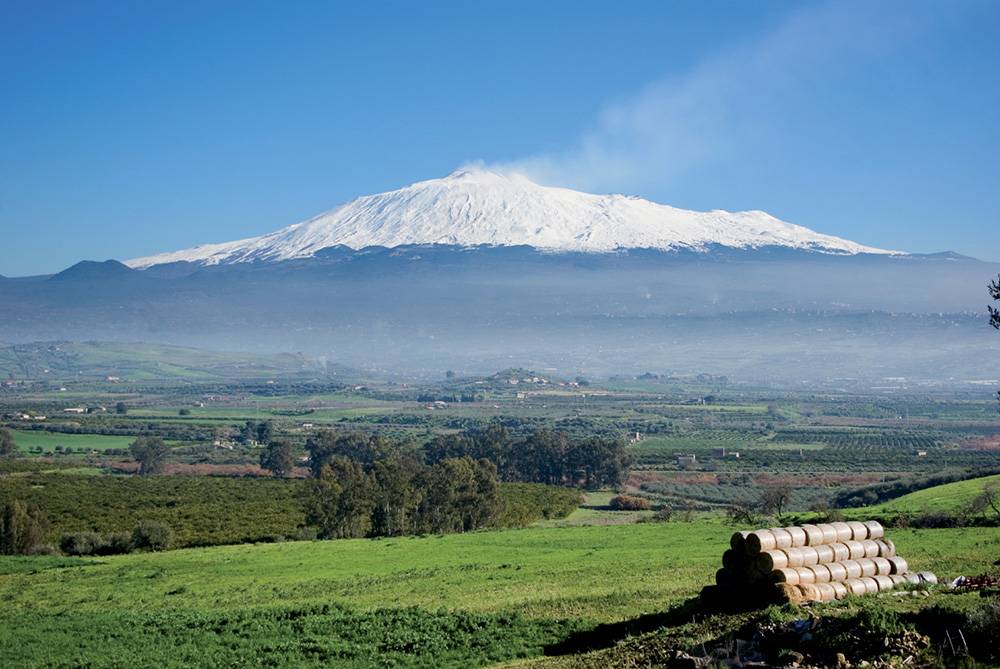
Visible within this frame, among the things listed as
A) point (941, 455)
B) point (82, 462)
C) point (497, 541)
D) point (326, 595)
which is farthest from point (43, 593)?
point (941, 455)

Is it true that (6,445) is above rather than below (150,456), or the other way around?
above

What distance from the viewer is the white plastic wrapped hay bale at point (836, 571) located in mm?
19328

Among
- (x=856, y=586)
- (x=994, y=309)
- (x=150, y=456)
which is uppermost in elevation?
(x=994, y=309)

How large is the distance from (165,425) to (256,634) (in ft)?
346

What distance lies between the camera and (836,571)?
63.9 feet

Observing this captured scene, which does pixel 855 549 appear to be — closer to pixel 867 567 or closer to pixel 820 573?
pixel 867 567

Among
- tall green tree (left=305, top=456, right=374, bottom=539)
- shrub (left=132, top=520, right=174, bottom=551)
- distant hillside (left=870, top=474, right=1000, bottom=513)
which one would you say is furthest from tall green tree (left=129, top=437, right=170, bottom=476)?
distant hillside (left=870, top=474, right=1000, bottom=513)

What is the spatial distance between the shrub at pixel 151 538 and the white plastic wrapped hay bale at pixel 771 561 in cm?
3068

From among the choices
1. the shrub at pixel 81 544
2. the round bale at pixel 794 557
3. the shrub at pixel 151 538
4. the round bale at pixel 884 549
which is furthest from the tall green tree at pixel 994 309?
the shrub at pixel 81 544

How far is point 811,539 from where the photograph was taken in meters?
19.7

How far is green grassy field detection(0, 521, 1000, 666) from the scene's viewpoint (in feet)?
67.5

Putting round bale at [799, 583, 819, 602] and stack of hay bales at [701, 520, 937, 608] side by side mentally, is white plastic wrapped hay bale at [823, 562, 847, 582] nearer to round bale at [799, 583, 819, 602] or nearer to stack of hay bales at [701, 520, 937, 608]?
stack of hay bales at [701, 520, 937, 608]

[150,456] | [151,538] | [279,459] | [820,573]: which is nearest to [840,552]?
[820,573]

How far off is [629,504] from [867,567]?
42.5 metres
